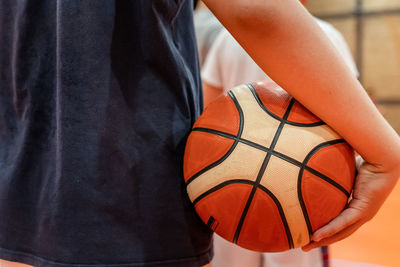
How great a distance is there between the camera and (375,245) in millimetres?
2799

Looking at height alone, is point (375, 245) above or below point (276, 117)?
below

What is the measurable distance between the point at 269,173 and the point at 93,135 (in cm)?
40

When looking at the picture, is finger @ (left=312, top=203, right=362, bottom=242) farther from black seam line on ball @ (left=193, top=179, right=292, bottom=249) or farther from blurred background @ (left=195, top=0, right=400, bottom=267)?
blurred background @ (left=195, top=0, right=400, bottom=267)

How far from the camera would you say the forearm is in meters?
0.76

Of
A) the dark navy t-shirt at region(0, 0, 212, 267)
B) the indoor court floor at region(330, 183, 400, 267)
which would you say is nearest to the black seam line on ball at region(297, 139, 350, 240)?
the dark navy t-shirt at region(0, 0, 212, 267)

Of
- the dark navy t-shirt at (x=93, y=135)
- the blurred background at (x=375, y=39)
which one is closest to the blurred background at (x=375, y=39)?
the blurred background at (x=375, y=39)

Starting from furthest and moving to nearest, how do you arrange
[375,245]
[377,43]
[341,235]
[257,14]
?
[377,43] < [375,245] < [341,235] < [257,14]

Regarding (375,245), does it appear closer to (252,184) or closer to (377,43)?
(252,184)

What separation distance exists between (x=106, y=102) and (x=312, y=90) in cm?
43

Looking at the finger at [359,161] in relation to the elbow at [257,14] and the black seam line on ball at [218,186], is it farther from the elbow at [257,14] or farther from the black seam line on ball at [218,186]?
the elbow at [257,14]

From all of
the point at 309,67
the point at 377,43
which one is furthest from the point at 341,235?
the point at 377,43

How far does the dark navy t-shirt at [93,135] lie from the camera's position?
84 centimetres

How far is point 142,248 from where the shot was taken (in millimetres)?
878

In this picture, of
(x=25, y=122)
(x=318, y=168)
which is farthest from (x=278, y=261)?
(x=25, y=122)
